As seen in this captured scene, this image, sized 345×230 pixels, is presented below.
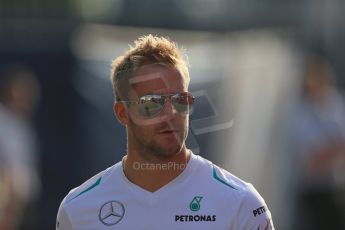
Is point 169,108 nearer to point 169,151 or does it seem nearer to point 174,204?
point 169,151

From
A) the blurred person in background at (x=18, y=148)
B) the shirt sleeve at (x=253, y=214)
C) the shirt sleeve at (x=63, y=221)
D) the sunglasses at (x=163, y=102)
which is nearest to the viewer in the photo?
the shirt sleeve at (x=253, y=214)

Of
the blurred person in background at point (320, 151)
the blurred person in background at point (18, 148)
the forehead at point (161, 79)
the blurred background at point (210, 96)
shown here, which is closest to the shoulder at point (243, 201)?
the forehead at point (161, 79)

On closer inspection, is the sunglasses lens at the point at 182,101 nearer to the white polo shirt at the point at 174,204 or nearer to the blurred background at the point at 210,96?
the white polo shirt at the point at 174,204

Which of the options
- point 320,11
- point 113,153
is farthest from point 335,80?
point 113,153

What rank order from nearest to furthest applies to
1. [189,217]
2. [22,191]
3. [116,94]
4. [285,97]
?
[189,217] < [116,94] < [22,191] < [285,97]

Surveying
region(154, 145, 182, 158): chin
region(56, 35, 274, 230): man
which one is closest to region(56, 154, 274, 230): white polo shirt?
region(56, 35, 274, 230): man

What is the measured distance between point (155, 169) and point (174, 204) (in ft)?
0.67

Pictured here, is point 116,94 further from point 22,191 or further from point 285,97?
point 285,97

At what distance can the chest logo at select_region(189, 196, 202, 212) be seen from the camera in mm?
4938

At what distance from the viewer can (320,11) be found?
13.1m

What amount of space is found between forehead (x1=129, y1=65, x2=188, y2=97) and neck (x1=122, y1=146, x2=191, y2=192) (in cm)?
30

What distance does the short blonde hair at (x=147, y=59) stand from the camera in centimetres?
500

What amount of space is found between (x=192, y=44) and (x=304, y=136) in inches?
81.7

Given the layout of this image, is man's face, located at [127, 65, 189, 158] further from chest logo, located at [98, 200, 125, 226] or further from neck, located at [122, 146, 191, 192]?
chest logo, located at [98, 200, 125, 226]
